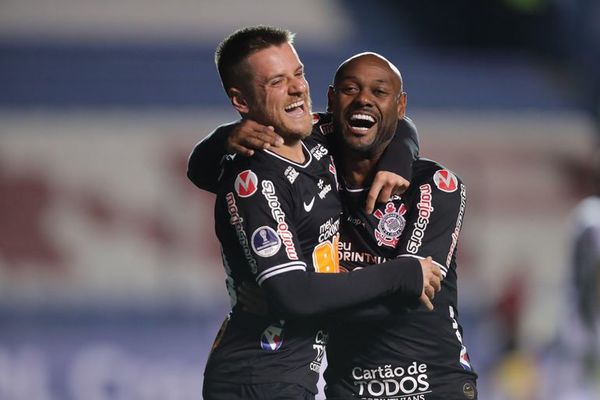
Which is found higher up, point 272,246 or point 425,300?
point 272,246

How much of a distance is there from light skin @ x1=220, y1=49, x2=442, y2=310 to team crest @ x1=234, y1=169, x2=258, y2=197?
9 cm

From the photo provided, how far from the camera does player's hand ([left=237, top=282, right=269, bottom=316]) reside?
12.9ft

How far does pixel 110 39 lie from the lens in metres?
11.4

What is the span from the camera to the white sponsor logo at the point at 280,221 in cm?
378

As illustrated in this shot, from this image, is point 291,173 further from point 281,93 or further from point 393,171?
point 393,171

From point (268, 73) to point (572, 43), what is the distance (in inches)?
388

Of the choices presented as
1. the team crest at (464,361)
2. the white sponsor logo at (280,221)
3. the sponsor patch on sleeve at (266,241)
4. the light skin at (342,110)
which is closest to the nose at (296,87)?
the light skin at (342,110)

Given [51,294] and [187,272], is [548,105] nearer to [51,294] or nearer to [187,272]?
[187,272]

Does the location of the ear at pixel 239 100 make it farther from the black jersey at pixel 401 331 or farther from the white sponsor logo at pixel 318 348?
A: the white sponsor logo at pixel 318 348

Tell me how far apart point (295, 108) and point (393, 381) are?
1.03 meters

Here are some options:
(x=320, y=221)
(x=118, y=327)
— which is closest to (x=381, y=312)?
(x=320, y=221)

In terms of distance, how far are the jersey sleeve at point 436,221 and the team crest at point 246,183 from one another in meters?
0.58

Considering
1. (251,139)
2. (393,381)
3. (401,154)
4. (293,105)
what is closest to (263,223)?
(251,139)

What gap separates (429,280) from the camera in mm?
3926
